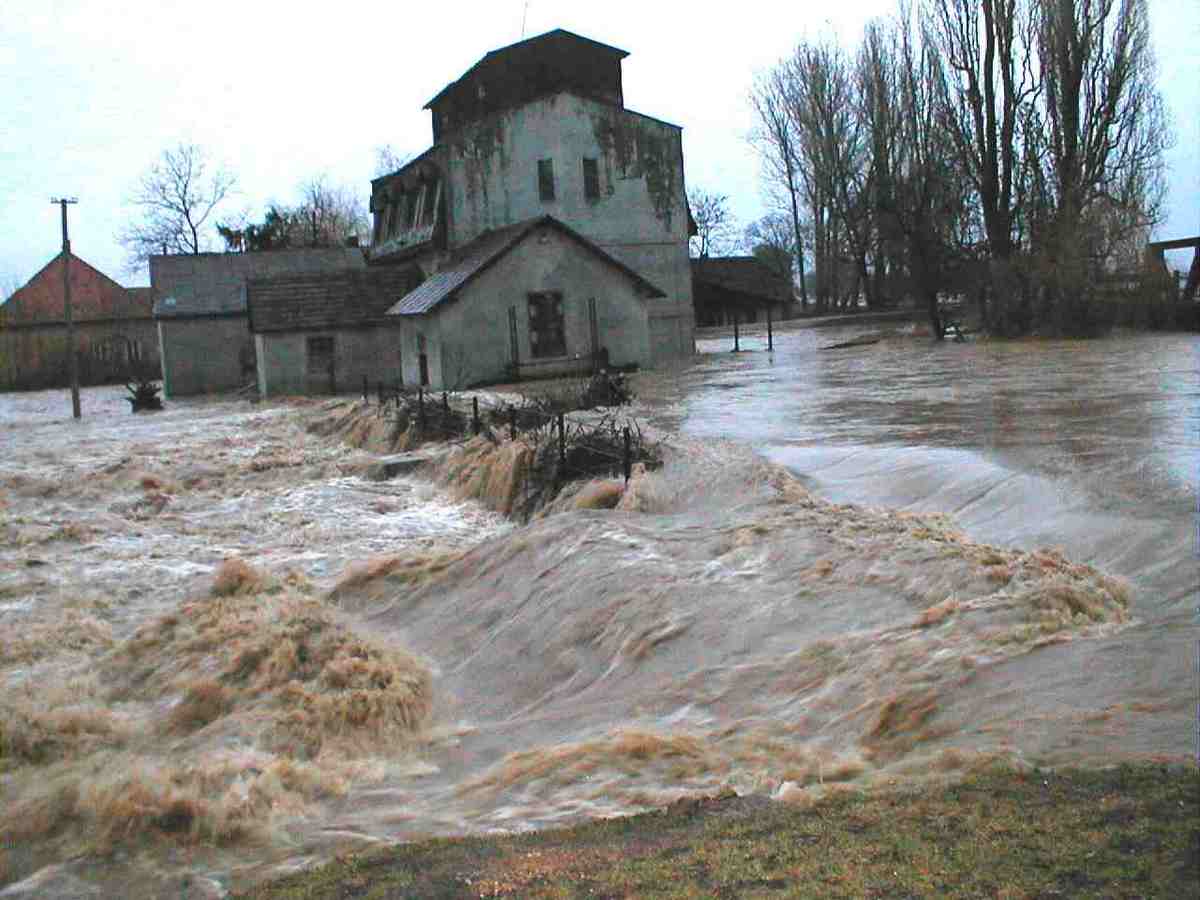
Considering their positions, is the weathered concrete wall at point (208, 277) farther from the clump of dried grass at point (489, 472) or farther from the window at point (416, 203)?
the clump of dried grass at point (489, 472)

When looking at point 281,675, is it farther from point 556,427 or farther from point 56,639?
point 556,427

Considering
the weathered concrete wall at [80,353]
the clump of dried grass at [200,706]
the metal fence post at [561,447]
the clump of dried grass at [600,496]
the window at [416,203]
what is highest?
the window at [416,203]

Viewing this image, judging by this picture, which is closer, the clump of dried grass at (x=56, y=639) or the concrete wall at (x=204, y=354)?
the clump of dried grass at (x=56, y=639)

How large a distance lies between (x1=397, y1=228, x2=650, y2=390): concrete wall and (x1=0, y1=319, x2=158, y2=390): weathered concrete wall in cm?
3233

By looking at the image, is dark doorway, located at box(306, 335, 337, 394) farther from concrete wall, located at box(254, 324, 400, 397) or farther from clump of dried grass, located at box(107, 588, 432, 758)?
clump of dried grass, located at box(107, 588, 432, 758)

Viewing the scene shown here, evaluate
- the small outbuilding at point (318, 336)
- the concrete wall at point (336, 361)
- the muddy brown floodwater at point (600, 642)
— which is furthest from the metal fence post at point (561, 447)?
the small outbuilding at point (318, 336)

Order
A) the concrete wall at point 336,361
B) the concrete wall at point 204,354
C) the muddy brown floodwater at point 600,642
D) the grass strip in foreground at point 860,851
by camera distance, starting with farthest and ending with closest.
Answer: the concrete wall at point 204,354
the concrete wall at point 336,361
the muddy brown floodwater at point 600,642
the grass strip in foreground at point 860,851

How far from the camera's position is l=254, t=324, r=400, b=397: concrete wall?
38.9 m

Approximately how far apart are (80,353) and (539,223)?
38.2m

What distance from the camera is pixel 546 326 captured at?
35.6 m

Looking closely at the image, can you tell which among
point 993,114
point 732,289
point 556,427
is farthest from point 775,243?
point 556,427

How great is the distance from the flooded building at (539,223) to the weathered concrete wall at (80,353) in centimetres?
2256

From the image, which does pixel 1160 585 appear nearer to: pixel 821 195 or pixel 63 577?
pixel 63 577

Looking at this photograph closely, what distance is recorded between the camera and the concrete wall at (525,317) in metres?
34.2
